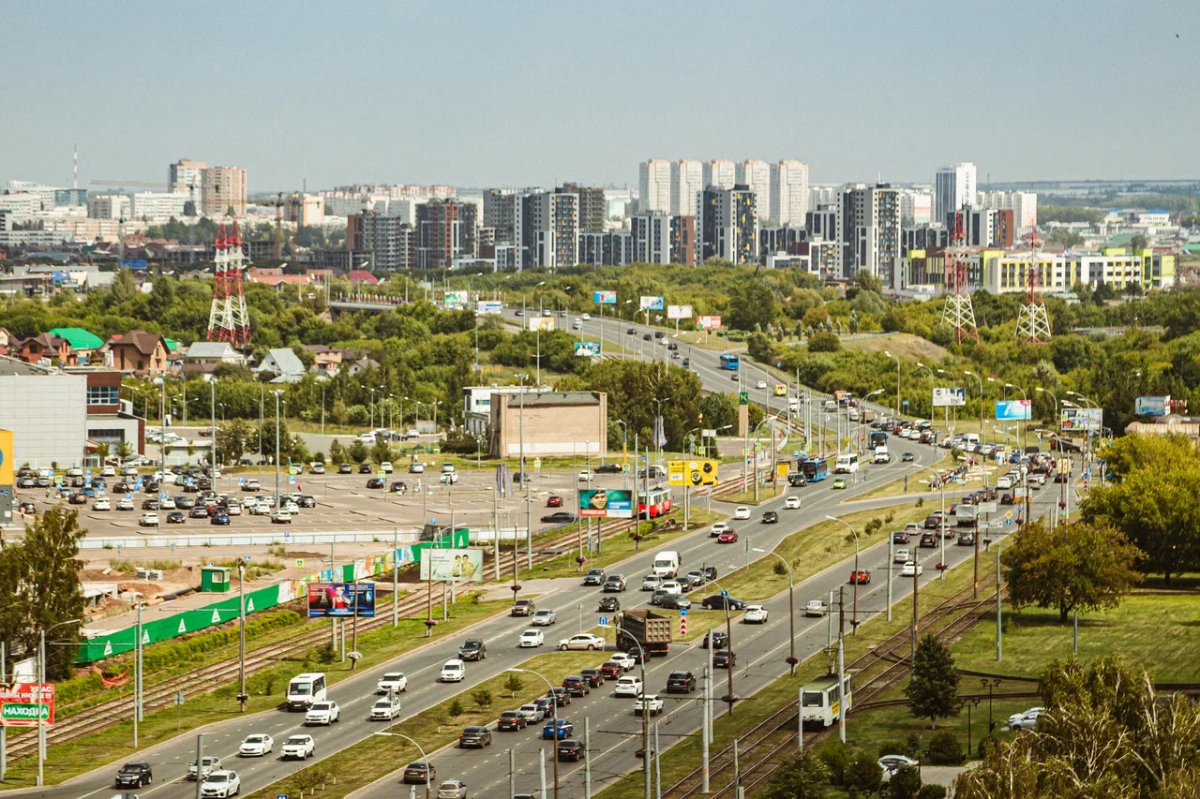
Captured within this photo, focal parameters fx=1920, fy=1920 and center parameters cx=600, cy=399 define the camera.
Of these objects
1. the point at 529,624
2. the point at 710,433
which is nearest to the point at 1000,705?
the point at 529,624

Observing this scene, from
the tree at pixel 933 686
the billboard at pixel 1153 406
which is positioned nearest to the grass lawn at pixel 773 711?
the tree at pixel 933 686

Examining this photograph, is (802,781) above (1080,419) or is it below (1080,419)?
below

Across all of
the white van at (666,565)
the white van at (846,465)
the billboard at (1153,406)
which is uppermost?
the billboard at (1153,406)

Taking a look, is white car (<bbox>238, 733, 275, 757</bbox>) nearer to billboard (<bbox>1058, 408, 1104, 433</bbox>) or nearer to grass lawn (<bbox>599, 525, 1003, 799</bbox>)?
grass lawn (<bbox>599, 525, 1003, 799</bbox>)

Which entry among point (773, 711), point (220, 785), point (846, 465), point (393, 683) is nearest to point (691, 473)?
point (846, 465)

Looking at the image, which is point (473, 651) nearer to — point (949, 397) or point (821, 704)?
point (821, 704)

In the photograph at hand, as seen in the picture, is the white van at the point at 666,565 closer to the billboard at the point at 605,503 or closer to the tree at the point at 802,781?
the billboard at the point at 605,503

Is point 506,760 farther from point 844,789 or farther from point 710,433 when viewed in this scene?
point 710,433
